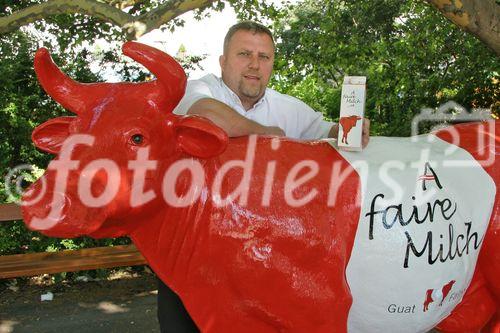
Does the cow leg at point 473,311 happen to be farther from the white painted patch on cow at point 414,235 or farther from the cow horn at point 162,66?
the cow horn at point 162,66

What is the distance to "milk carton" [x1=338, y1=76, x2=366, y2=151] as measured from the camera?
1967 millimetres

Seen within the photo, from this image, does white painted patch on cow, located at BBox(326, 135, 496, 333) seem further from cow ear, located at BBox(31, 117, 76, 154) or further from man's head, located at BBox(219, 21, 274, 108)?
cow ear, located at BBox(31, 117, 76, 154)

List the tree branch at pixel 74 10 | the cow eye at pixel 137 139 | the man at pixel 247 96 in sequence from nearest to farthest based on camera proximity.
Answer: the cow eye at pixel 137 139
the man at pixel 247 96
the tree branch at pixel 74 10

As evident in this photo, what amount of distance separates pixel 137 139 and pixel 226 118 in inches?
20.4

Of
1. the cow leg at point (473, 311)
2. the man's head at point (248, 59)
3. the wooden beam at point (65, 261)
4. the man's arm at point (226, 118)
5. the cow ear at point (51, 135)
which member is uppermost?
the man's head at point (248, 59)

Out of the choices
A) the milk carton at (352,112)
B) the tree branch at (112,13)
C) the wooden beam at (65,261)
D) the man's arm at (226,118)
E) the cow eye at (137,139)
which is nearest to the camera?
the cow eye at (137,139)

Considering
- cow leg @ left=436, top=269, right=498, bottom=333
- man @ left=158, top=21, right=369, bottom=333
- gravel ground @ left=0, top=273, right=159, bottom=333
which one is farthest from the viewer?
gravel ground @ left=0, top=273, right=159, bottom=333

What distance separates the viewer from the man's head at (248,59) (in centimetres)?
250

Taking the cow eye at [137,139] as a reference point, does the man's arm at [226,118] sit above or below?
above

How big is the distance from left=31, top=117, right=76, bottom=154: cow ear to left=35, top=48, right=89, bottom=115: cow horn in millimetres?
100

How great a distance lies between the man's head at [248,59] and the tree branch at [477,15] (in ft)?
6.57

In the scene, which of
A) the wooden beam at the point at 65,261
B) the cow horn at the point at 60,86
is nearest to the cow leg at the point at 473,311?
the cow horn at the point at 60,86

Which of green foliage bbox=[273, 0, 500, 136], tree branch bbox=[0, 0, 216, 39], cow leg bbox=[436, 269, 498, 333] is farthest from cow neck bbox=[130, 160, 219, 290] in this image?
green foliage bbox=[273, 0, 500, 136]

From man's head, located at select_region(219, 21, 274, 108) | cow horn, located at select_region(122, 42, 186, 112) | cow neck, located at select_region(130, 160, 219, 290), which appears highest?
man's head, located at select_region(219, 21, 274, 108)
